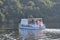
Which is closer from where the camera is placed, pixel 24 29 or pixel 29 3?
pixel 24 29

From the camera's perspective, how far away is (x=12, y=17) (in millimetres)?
23141

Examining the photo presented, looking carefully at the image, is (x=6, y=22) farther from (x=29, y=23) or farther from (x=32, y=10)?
(x=29, y=23)

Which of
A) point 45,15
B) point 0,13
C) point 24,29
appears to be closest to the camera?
point 24,29

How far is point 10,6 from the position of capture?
22.6 metres

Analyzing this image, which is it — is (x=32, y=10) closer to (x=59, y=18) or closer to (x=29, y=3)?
(x=29, y=3)

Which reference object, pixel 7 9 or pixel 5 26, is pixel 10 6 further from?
pixel 5 26

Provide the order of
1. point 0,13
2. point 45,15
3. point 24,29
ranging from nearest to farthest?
1. point 24,29
2. point 0,13
3. point 45,15

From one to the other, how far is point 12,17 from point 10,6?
110 cm

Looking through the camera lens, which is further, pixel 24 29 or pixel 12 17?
pixel 12 17

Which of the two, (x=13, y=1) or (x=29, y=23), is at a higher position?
(x=13, y=1)

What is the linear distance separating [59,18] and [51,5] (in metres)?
1.50

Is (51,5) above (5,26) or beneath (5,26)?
above

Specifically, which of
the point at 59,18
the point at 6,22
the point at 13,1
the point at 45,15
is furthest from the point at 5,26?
the point at 59,18

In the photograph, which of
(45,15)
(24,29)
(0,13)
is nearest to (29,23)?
(24,29)
